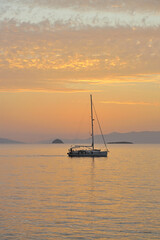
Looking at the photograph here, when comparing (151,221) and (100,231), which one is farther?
(151,221)

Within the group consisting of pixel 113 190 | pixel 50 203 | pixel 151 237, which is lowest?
pixel 151 237

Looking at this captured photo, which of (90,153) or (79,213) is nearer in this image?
(79,213)

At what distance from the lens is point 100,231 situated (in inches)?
1147

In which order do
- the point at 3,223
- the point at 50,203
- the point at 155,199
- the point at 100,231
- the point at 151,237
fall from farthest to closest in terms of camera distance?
the point at 155,199, the point at 50,203, the point at 3,223, the point at 100,231, the point at 151,237

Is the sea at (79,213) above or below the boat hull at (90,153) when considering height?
below

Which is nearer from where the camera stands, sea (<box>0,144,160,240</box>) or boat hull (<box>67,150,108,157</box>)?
sea (<box>0,144,160,240</box>)

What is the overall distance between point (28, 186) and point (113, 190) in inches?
526

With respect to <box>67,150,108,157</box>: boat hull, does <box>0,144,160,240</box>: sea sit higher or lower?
lower

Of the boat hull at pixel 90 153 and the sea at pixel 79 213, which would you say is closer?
the sea at pixel 79 213

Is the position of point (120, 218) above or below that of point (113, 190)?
below

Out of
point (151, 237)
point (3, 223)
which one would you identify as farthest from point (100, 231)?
point (3, 223)

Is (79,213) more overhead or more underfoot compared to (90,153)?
more underfoot

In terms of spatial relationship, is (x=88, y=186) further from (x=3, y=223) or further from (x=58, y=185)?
(x=3, y=223)

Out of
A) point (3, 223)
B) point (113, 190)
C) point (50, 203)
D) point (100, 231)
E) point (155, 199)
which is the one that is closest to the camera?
point (100, 231)
